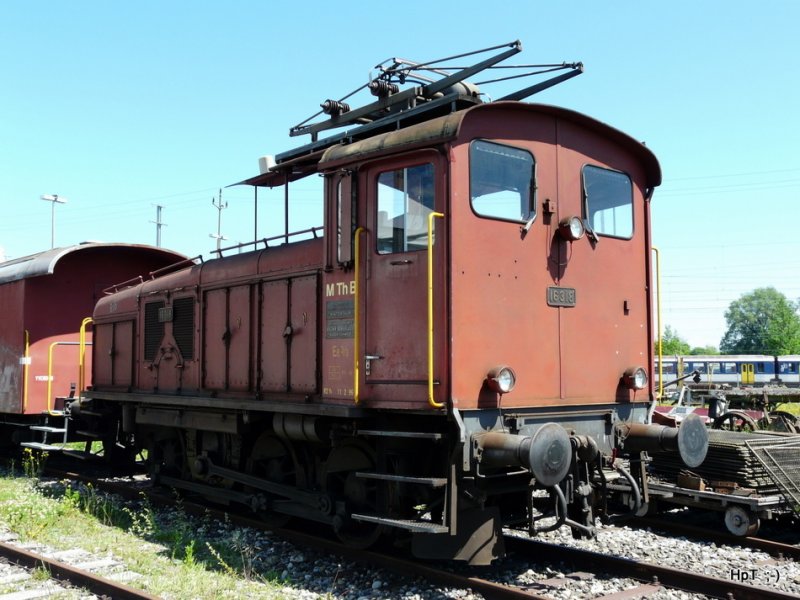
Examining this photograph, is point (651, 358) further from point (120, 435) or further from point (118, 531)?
point (120, 435)

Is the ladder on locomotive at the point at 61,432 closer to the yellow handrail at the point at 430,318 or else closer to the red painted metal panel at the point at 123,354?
the red painted metal panel at the point at 123,354

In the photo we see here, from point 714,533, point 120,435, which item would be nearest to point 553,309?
point 714,533

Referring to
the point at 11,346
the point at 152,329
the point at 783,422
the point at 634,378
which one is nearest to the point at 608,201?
the point at 634,378

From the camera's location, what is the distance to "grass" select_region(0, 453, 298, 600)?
21.1 feet

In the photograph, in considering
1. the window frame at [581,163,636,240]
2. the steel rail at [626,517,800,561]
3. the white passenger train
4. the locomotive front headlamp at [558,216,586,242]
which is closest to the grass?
the locomotive front headlamp at [558,216,586,242]

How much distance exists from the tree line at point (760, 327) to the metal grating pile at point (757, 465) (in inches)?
3852

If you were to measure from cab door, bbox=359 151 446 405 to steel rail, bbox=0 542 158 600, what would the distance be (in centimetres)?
256

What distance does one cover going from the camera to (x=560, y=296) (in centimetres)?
703

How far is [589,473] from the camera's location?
6.90 metres

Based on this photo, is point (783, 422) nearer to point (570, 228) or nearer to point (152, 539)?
point (570, 228)

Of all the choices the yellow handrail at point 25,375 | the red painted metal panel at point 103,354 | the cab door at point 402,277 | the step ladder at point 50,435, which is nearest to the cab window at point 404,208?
the cab door at point 402,277

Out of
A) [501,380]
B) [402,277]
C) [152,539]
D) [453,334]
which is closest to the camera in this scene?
[453,334]

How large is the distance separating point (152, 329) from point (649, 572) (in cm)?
746

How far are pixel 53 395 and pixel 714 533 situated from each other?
1102 centimetres
